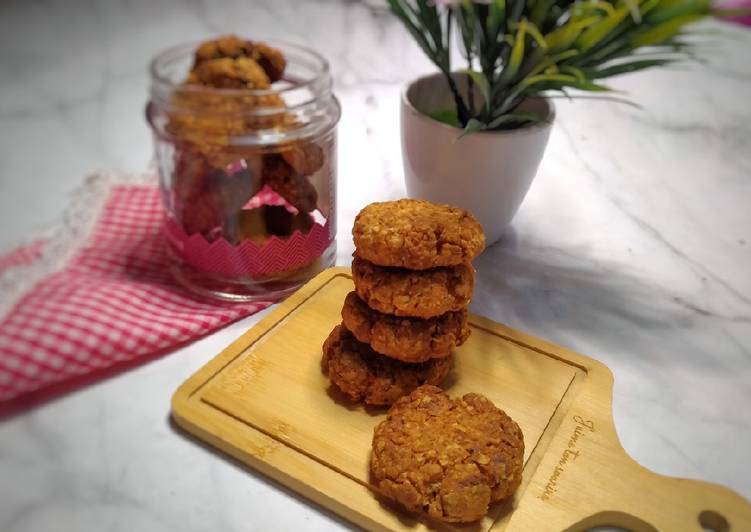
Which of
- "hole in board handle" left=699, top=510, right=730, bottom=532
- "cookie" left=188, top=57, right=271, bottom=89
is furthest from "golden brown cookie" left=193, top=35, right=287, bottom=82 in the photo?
"hole in board handle" left=699, top=510, right=730, bottom=532

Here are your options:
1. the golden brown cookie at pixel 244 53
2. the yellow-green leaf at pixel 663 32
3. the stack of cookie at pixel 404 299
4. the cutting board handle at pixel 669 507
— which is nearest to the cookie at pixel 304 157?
the golden brown cookie at pixel 244 53

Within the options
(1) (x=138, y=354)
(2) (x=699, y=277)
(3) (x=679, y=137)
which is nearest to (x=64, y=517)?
(1) (x=138, y=354)

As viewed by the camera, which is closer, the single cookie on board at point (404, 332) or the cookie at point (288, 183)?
the single cookie on board at point (404, 332)

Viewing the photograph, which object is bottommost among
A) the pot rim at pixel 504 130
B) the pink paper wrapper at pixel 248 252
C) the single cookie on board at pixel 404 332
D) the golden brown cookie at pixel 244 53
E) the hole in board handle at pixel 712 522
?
the hole in board handle at pixel 712 522

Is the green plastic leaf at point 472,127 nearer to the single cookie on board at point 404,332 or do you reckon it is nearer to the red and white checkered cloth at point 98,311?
the single cookie on board at point 404,332

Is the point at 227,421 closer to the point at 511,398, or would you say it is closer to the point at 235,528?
the point at 235,528

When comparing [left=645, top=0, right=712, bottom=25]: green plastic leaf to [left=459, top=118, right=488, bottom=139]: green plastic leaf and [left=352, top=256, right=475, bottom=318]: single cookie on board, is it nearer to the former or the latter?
[left=459, top=118, right=488, bottom=139]: green plastic leaf
